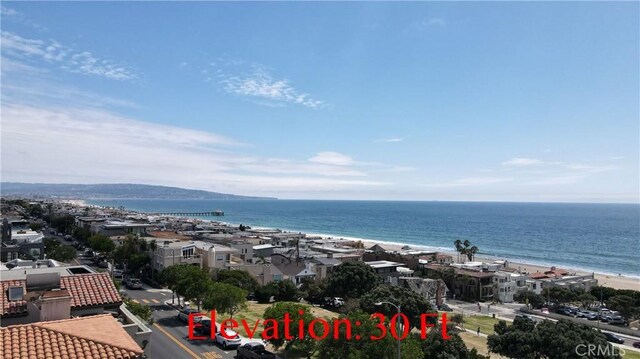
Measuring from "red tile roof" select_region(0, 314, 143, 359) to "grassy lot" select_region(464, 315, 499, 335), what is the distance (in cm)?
4695

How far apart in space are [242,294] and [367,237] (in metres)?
143

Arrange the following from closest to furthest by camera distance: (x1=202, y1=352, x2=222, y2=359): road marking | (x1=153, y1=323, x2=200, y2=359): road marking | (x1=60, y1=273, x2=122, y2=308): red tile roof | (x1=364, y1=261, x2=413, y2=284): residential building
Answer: (x1=60, y1=273, x2=122, y2=308): red tile roof < (x1=202, y1=352, x2=222, y2=359): road marking < (x1=153, y1=323, x2=200, y2=359): road marking < (x1=364, y1=261, x2=413, y2=284): residential building

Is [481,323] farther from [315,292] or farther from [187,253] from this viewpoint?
[187,253]

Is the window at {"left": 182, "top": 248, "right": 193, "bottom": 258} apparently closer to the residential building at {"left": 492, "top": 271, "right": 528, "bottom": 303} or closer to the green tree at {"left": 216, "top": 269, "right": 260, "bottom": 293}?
the green tree at {"left": 216, "top": 269, "right": 260, "bottom": 293}

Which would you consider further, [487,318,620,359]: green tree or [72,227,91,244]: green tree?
[72,227,91,244]: green tree

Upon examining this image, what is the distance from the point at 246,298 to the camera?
5666cm

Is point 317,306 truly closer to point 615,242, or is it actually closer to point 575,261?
point 575,261

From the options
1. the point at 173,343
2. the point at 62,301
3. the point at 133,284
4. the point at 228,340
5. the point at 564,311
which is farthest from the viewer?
the point at 564,311

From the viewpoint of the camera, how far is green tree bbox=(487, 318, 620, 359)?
30.2 metres

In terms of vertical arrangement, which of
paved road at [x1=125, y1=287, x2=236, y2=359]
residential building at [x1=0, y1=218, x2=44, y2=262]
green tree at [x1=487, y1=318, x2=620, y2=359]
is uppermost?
residential building at [x1=0, y1=218, x2=44, y2=262]

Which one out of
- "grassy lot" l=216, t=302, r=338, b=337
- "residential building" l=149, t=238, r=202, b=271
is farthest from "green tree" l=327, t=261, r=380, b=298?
"residential building" l=149, t=238, r=202, b=271

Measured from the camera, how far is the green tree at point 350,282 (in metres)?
57.4

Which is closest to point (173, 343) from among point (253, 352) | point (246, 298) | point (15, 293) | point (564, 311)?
point (253, 352)

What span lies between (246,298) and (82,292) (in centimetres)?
4124
